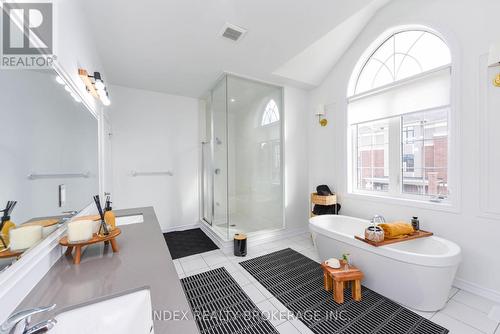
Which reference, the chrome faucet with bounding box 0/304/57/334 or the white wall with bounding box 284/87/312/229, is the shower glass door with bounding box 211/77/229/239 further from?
the chrome faucet with bounding box 0/304/57/334

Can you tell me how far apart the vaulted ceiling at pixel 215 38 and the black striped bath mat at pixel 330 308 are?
271 centimetres

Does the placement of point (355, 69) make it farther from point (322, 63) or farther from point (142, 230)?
point (142, 230)

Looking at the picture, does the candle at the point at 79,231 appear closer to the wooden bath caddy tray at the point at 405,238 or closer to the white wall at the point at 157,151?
the wooden bath caddy tray at the point at 405,238

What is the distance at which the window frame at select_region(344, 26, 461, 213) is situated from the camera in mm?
1983

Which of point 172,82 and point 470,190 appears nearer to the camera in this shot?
point 470,190

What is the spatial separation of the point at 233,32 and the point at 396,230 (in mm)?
2655

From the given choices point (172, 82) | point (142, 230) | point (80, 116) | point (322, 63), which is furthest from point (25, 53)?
point (322, 63)

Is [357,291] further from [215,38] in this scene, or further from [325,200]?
[215,38]

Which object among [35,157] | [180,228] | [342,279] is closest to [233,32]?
[35,157]

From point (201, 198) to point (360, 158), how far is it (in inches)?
118

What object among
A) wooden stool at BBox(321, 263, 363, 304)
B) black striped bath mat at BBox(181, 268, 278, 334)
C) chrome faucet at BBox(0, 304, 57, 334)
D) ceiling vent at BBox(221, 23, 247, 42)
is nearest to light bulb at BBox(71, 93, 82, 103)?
chrome faucet at BBox(0, 304, 57, 334)

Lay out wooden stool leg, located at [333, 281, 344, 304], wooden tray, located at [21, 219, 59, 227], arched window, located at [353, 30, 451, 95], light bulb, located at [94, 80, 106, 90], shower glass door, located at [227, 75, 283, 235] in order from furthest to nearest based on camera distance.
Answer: shower glass door, located at [227, 75, 283, 235] → arched window, located at [353, 30, 451, 95] → wooden stool leg, located at [333, 281, 344, 304] → light bulb, located at [94, 80, 106, 90] → wooden tray, located at [21, 219, 59, 227]

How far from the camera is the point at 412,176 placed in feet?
8.02

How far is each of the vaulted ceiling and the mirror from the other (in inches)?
44.7
